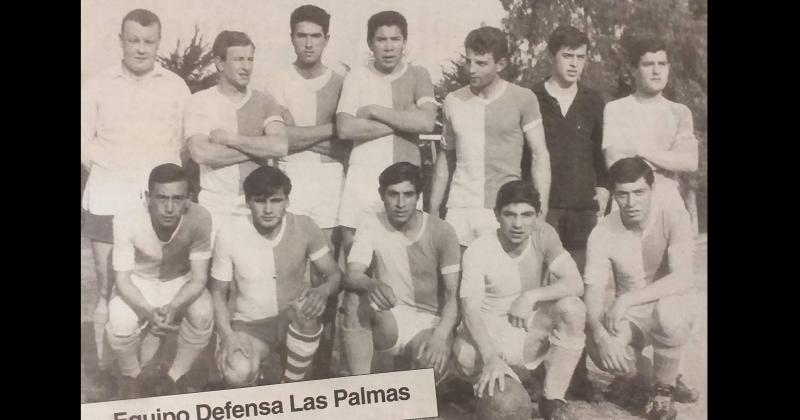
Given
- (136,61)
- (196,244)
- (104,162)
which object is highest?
(136,61)

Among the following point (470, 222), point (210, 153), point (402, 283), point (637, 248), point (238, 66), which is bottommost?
point (402, 283)

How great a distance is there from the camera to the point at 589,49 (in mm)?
3285

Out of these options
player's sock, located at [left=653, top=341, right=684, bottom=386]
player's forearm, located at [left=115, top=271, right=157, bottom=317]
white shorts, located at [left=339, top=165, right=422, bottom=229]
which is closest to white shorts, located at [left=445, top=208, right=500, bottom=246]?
white shorts, located at [left=339, top=165, right=422, bottom=229]

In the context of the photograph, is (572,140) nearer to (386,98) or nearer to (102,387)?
(386,98)

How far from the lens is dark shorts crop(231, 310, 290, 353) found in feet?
9.74

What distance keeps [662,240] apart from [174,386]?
6.36 ft

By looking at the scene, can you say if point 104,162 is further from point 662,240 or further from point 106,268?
point 662,240

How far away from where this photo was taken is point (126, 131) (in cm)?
288

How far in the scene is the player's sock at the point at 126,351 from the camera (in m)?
2.87

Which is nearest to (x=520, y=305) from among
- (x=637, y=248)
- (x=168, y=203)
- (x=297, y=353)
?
(x=637, y=248)

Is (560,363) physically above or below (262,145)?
below

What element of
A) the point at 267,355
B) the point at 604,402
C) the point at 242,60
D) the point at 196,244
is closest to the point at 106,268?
the point at 196,244

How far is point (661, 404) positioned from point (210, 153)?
1993 mm

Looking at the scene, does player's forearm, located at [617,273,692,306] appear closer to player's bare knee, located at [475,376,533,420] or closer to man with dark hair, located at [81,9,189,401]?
player's bare knee, located at [475,376,533,420]
